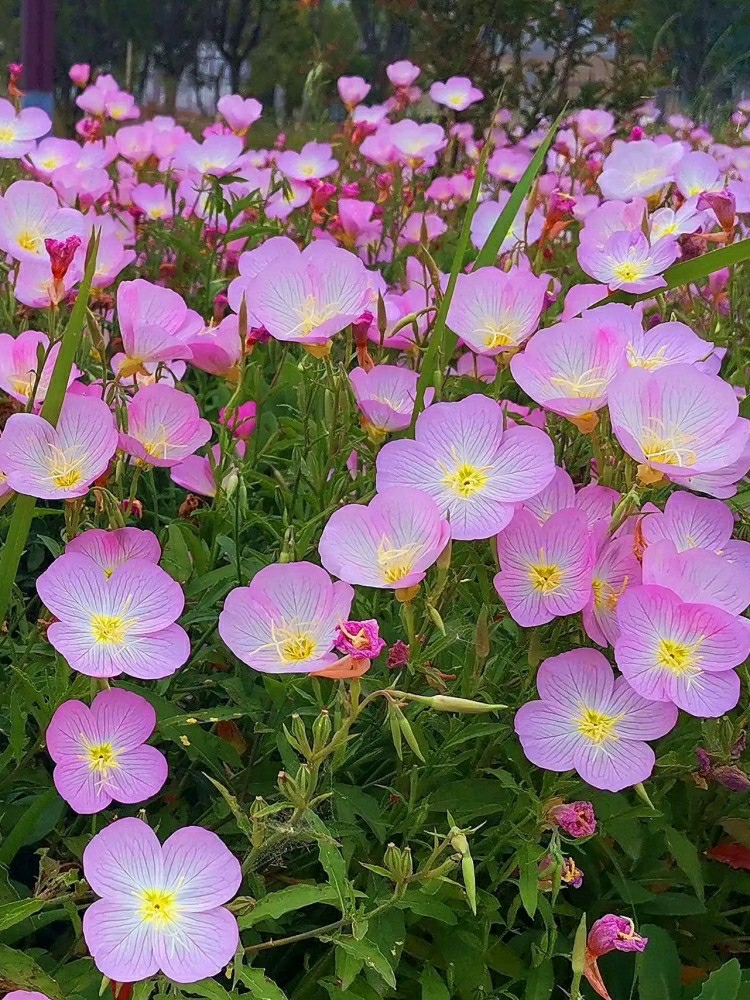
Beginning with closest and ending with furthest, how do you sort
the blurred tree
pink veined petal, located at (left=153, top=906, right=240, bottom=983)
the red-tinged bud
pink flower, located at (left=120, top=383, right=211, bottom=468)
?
1. pink veined petal, located at (left=153, top=906, right=240, bottom=983)
2. pink flower, located at (left=120, top=383, right=211, bottom=468)
3. the red-tinged bud
4. the blurred tree

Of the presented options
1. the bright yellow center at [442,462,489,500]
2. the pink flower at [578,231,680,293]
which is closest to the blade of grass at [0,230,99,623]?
the bright yellow center at [442,462,489,500]

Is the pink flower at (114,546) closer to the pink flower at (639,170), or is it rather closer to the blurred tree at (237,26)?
the pink flower at (639,170)

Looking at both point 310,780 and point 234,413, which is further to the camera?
point 234,413

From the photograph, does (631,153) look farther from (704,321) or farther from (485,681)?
(485,681)

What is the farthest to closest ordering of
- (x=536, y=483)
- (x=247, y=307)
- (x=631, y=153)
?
(x=631, y=153)
(x=247, y=307)
(x=536, y=483)

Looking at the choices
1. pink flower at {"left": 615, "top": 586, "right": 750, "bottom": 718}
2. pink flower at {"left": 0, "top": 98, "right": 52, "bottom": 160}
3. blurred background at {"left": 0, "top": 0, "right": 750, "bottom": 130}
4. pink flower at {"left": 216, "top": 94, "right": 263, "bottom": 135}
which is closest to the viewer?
pink flower at {"left": 615, "top": 586, "right": 750, "bottom": 718}

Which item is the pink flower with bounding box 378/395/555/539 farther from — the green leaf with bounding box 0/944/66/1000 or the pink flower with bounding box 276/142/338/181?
the pink flower with bounding box 276/142/338/181

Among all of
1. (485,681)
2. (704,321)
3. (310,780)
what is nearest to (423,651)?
(485,681)

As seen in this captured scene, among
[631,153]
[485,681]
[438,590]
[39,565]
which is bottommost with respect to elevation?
[39,565]
